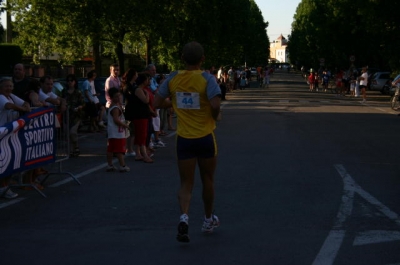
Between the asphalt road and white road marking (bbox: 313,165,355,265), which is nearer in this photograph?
white road marking (bbox: 313,165,355,265)

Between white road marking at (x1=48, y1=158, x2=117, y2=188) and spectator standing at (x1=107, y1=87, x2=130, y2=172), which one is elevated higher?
spectator standing at (x1=107, y1=87, x2=130, y2=172)

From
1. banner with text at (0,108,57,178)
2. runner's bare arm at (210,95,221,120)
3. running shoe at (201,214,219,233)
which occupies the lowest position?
running shoe at (201,214,219,233)

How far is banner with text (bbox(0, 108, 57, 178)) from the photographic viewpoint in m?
10.2

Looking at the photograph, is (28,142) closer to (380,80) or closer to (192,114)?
(192,114)

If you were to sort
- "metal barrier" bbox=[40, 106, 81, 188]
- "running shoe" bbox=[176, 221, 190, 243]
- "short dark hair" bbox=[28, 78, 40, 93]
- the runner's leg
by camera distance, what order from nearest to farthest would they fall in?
"running shoe" bbox=[176, 221, 190, 243], the runner's leg, "metal barrier" bbox=[40, 106, 81, 188], "short dark hair" bbox=[28, 78, 40, 93]

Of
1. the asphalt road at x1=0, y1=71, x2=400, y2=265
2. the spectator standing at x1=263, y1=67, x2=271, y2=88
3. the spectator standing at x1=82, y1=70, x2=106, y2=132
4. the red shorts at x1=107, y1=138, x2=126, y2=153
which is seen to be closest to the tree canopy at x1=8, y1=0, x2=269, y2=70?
the spectator standing at x1=263, y1=67, x2=271, y2=88

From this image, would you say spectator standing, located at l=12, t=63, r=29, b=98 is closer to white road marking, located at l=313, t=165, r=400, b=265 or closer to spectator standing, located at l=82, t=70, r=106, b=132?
white road marking, located at l=313, t=165, r=400, b=265

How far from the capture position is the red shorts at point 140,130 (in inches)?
583

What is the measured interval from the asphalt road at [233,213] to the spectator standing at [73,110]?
340 mm

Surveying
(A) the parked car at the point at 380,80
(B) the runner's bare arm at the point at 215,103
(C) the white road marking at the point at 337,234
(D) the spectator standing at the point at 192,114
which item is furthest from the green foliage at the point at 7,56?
(B) the runner's bare arm at the point at 215,103

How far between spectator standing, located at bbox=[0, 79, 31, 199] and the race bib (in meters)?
4.08

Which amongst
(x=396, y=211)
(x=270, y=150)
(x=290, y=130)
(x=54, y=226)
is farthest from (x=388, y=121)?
(x=54, y=226)

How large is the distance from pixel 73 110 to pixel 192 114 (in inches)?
362

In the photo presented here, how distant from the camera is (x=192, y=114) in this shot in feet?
25.0
